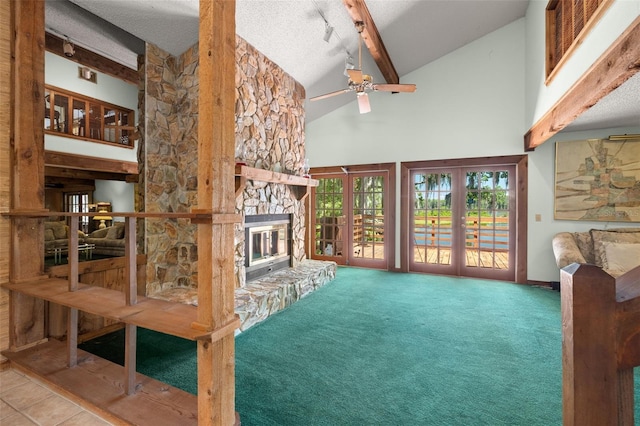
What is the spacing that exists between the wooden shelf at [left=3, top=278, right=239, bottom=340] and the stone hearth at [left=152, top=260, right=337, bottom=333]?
3.98 ft

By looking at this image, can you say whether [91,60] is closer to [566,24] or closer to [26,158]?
[26,158]

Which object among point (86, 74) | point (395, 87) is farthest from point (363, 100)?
point (86, 74)

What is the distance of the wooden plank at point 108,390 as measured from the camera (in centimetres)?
152

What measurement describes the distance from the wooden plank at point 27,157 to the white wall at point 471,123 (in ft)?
15.7

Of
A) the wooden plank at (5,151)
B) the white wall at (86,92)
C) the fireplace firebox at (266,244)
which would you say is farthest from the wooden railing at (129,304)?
the white wall at (86,92)

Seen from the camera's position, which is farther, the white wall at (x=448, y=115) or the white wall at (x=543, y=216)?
the white wall at (x=448, y=115)

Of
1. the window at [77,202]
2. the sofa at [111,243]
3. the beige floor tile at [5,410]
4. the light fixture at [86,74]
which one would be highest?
the light fixture at [86,74]

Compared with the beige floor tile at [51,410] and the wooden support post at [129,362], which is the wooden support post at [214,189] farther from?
the beige floor tile at [51,410]

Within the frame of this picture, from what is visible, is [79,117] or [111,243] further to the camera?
[79,117]

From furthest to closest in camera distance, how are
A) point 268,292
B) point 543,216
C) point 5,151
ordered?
point 543,216
point 268,292
point 5,151

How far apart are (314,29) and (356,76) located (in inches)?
37.5

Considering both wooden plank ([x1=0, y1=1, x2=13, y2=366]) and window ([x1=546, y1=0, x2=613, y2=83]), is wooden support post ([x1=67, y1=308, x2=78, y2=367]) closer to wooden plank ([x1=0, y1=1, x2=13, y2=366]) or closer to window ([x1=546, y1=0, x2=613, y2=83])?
wooden plank ([x1=0, y1=1, x2=13, y2=366])

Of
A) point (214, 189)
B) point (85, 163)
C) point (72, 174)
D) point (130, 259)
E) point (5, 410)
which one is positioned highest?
point (85, 163)

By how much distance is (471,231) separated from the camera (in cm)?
534
